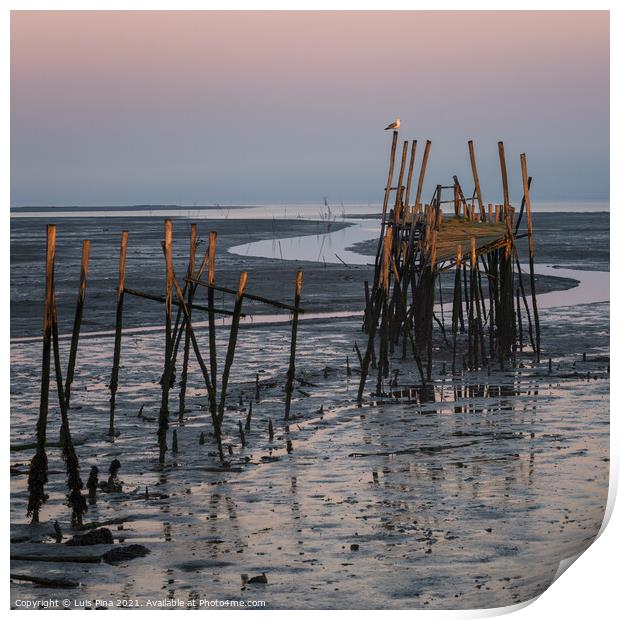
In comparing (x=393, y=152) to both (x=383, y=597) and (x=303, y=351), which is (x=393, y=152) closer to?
(x=303, y=351)

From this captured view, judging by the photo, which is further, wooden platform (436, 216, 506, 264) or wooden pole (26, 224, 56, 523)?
wooden platform (436, 216, 506, 264)

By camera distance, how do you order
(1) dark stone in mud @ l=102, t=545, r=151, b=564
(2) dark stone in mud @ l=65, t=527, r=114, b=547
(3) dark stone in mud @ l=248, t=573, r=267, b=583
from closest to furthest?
(3) dark stone in mud @ l=248, t=573, r=267, b=583, (1) dark stone in mud @ l=102, t=545, r=151, b=564, (2) dark stone in mud @ l=65, t=527, r=114, b=547

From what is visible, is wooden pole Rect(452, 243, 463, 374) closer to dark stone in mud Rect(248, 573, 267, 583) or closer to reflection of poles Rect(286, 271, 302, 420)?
reflection of poles Rect(286, 271, 302, 420)

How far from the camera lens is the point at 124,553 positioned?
26.9 ft

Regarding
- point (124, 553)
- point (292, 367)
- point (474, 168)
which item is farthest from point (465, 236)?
point (124, 553)

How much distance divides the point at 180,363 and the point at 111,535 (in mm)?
8734

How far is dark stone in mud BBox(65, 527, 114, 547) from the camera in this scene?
840 centimetres

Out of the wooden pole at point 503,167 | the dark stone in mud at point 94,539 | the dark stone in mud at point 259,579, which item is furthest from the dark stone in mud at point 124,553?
the wooden pole at point 503,167

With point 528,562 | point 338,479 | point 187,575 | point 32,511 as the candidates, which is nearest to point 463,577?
point 528,562

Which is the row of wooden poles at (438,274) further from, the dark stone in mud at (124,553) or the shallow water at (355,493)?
the dark stone in mud at (124,553)

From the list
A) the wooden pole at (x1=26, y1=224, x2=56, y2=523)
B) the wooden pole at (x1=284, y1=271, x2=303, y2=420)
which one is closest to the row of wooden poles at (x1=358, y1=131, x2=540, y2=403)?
the wooden pole at (x1=284, y1=271, x2=303, y2=420)

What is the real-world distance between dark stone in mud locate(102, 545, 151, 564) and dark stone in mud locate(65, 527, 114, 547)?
238 millimetres

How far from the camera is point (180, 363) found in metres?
17.3

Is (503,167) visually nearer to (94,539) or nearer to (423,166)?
(423,166)
